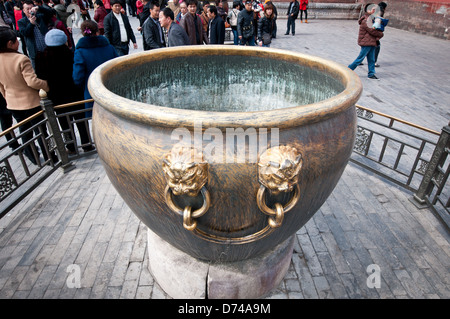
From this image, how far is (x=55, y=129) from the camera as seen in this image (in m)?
3.63

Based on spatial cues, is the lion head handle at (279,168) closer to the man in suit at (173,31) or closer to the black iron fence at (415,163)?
the black iron fence at (415,163)

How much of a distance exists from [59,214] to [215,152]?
248 centimetres

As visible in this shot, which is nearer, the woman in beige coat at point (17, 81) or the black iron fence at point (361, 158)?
the black iron fence at point (361, 158)

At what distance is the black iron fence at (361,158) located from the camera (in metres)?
3.07

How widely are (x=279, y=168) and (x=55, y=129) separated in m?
3.29

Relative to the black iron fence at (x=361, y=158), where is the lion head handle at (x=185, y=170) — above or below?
above

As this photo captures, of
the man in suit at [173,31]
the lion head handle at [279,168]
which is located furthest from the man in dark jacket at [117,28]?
the lion head handle at [279,168]

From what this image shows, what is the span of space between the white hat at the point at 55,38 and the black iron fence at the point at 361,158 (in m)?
0.66

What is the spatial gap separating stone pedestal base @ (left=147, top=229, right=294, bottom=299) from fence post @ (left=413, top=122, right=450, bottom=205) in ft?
6.32

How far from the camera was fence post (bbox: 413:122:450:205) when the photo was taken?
2965 mm

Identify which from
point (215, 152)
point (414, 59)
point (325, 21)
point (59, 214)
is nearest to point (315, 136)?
point (215, 152)

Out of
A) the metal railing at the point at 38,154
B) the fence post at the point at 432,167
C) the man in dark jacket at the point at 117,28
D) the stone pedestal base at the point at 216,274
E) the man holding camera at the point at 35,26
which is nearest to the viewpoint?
the stone pedestal base at the point at 216,274

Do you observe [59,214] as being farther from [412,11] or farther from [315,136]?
[412,11]

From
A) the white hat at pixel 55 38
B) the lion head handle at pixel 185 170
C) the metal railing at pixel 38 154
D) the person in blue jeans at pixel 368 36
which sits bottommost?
the metal railing at pixel 38 154
